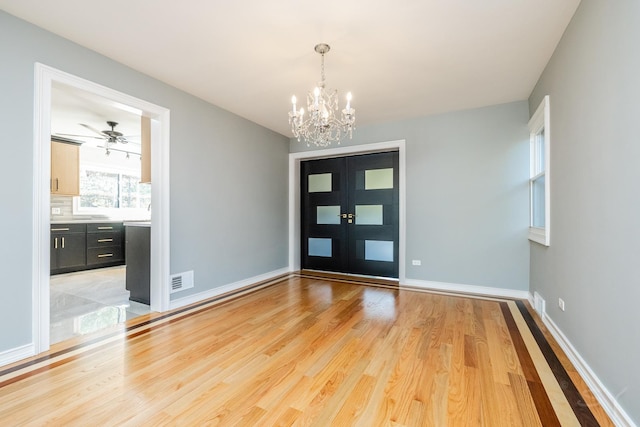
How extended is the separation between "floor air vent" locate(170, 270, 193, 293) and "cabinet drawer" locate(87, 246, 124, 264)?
→ 3.63 m

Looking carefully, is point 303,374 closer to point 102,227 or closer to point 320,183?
point 320,183

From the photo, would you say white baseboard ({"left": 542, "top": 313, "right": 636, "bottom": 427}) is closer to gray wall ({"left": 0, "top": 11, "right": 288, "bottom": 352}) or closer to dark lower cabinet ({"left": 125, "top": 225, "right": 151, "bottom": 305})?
gray wall ({"left": 0, "top": 11, "right": 288, "bottom": 352})

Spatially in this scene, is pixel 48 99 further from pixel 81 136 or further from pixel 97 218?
pixel 97 218

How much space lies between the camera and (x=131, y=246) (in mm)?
3496

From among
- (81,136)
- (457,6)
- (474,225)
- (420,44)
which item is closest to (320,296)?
(474,225)

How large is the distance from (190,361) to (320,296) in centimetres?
189

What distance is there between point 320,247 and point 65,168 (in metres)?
5.09

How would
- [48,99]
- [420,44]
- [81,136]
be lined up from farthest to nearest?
[81,136]
[420,44]
[48,99]

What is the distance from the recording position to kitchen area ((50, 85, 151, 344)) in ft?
10.4

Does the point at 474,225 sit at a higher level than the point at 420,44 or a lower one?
lower

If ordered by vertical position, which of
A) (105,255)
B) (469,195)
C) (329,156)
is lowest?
(105,255)

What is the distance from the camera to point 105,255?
18.8ft

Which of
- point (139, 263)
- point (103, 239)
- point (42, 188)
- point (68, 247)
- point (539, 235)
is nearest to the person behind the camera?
point (42, 188)

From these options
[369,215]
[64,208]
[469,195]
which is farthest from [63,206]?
[469,195]
